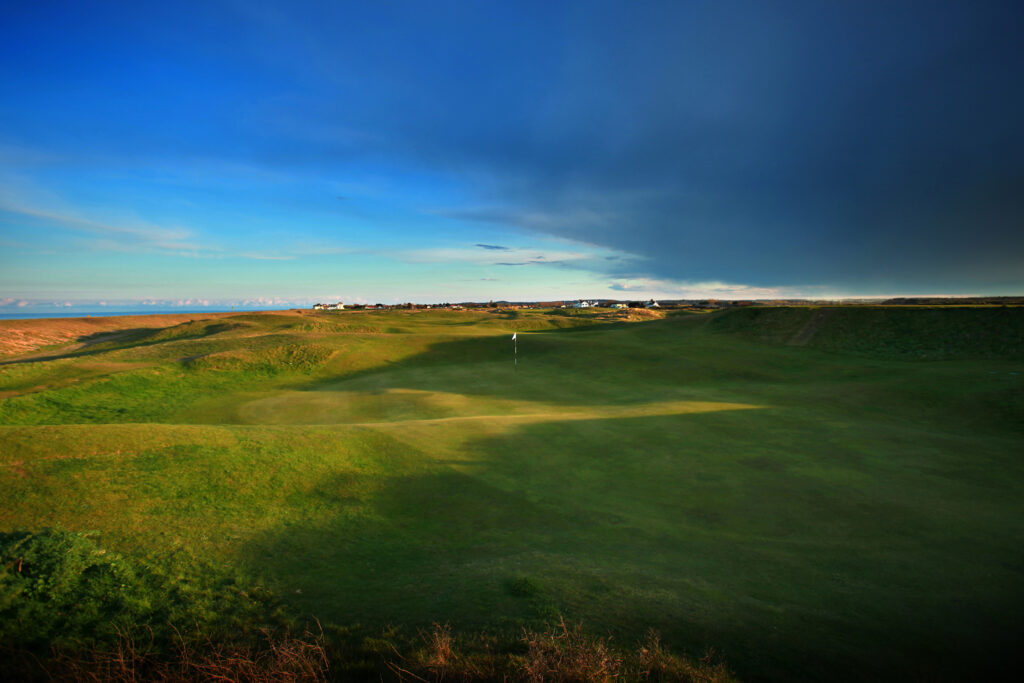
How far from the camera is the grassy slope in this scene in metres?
5.84

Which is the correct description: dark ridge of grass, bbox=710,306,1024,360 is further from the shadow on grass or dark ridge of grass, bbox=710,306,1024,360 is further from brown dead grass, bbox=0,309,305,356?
brown dead grass, bbox=0,309,305,356

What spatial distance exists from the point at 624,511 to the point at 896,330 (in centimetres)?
4078

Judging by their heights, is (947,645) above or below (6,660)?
below

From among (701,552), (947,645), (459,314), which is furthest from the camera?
(459,314)

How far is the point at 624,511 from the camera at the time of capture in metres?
9.55

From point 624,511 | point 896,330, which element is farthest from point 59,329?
point 896,330

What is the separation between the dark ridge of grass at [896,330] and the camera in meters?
32.2

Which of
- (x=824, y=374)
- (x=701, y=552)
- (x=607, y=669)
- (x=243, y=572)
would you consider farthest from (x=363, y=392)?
(x=824, y=374)

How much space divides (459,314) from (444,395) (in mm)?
66983

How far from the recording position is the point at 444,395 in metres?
24.3

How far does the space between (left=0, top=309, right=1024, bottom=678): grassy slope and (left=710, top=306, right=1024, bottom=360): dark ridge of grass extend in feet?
46.1

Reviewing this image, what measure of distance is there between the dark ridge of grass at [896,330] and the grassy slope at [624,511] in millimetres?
14044

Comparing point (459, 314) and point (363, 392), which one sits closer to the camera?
point (363, 392)

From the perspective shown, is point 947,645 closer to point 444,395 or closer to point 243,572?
point 243,572
